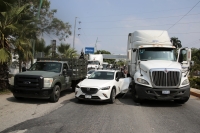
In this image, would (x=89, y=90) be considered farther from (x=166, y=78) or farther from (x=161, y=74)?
(x=166, y=78)

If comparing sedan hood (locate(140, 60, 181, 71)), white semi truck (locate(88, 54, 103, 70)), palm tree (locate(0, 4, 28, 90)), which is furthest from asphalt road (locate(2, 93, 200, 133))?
white semi truck (locate(88, 54, 103, 70))

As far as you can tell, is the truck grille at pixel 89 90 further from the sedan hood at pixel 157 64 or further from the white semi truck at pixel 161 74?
the sedan hood at pixel 157 64

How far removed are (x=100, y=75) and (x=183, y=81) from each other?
398 centimetres

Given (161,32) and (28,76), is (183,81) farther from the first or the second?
(28,76)

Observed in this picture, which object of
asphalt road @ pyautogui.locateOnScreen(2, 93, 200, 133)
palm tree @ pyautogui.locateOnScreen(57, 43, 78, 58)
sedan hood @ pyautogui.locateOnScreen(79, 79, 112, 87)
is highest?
palm tree @ pyautogui.locateOnScreen(57, 43, 78, 58)

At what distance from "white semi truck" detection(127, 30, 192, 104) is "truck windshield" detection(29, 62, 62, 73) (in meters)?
3.87

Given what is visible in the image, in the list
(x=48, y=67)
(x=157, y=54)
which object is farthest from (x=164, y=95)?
(x=48, y=67)

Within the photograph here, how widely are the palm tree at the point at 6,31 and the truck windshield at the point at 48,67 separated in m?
1.51

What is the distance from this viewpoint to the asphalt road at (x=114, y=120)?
620cm

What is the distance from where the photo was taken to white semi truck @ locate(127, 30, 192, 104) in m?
9.59

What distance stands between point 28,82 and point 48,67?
72.6 inches

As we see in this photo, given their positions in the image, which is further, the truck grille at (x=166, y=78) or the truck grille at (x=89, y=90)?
the truck grille at (x=89, y=90)

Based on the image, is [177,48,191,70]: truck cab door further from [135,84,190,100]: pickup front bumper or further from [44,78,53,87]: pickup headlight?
[44,78,53,87]: pickup headlight

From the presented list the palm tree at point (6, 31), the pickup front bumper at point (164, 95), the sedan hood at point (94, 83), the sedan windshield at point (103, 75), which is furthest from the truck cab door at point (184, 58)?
the palm tree at point (6, 31)
